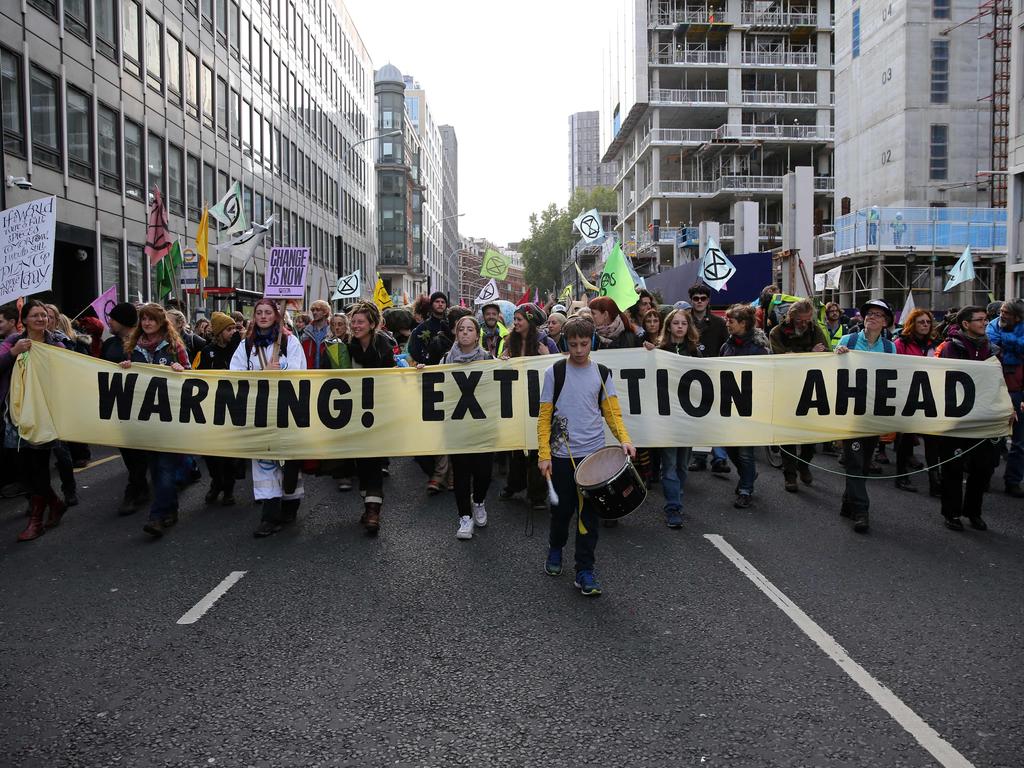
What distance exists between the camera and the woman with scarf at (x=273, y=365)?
23.7 ft

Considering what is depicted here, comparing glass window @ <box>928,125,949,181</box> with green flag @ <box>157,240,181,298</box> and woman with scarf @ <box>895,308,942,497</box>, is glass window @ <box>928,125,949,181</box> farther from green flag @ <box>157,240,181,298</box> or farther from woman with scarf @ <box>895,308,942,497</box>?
woman with scarf @ <box>895,308,942,497</box>

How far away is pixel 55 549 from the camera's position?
668cm

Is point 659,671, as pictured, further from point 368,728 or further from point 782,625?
point 368,728

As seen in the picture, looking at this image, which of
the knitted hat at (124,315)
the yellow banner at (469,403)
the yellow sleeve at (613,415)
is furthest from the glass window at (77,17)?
the yellow sleeve at (613,415)

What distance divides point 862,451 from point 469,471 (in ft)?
11.4

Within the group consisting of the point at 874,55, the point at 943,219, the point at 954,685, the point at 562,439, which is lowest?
the point at 954,685

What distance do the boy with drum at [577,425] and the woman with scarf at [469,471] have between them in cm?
158

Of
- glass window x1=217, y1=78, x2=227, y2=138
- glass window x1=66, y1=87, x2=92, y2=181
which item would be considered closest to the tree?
glass window x1=217, y1=78, x2=227, y2=138

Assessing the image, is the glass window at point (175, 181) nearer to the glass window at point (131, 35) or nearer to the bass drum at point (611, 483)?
the glass window at point (131, 35)

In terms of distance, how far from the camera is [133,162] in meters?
27.0

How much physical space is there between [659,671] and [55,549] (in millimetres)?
4960

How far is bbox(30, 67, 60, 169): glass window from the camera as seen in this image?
21.1 metres

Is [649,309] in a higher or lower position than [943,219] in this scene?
lower

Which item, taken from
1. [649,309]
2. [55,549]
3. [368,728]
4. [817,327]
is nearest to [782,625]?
[368,728]
